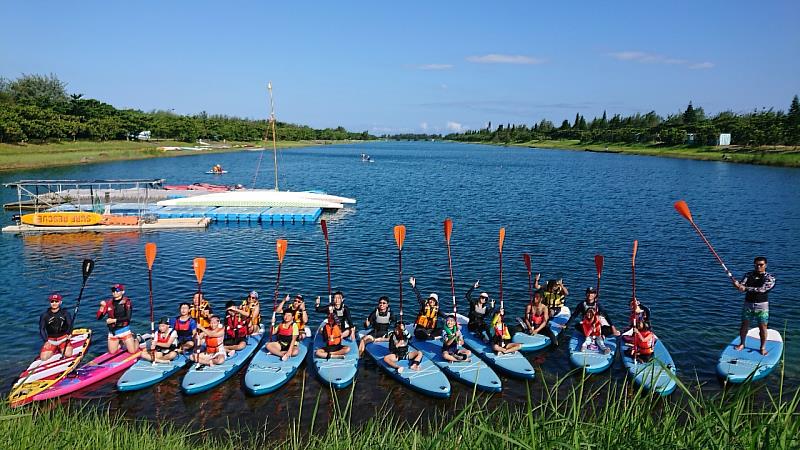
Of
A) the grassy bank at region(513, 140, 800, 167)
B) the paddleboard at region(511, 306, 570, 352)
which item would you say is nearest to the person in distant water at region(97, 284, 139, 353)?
the paddleboard at region(511, 306, 570, 352)

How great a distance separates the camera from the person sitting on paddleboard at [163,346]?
15133 millimetres

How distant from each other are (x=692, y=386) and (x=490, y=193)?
45.8m

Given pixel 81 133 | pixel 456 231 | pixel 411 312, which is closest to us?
pixel 411 312

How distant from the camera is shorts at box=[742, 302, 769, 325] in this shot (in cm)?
1472

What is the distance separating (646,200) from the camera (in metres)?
53.0

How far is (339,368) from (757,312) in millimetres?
11492

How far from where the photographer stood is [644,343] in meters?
15.1

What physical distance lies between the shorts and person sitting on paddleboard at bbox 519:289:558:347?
17.4 ft

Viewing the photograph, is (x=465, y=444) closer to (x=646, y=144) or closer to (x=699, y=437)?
(x=699, y=437)

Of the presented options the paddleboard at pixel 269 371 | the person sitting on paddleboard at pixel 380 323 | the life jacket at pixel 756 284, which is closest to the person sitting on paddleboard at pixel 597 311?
the life jacket at pixel 756 284

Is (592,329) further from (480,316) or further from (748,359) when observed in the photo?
(748,359)

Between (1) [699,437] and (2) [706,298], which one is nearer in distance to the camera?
(1) [699,437]

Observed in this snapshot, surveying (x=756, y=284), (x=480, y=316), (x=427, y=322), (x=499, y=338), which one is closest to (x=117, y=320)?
(x=427, y=322)

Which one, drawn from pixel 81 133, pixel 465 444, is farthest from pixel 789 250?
pixel 81 133
